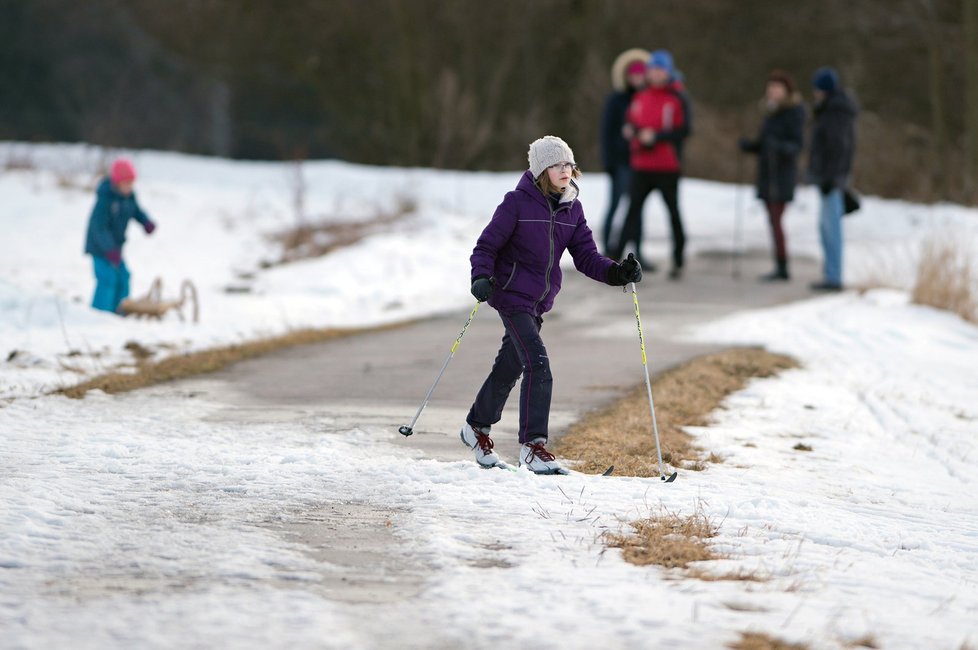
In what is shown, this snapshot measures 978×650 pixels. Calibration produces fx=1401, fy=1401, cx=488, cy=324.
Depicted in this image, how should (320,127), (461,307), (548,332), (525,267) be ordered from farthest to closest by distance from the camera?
(320,127), (461,307), (548,332), (525,267)

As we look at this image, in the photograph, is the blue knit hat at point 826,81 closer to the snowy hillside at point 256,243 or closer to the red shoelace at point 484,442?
the snowy hillside at point 256,243

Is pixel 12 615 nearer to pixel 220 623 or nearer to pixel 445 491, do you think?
pixel 220 623

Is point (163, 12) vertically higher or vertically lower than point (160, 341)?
higher

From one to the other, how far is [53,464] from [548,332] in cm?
656

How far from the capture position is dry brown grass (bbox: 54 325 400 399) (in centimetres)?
912

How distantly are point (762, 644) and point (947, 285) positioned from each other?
9.95 m

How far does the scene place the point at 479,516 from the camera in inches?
231

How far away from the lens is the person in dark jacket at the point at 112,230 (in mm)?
12359

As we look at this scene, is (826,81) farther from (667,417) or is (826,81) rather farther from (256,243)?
(256,243)

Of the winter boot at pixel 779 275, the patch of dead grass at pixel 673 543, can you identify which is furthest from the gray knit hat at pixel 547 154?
the winter boot at pixel 779 275

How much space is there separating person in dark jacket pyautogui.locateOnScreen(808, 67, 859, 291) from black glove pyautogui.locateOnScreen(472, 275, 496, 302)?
356 inches

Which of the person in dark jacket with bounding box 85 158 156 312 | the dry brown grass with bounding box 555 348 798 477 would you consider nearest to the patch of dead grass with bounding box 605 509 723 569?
the dry brown grass with bounding box 555 348 798 477

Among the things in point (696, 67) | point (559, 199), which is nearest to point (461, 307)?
point (559, 199)

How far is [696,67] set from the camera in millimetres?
33750
